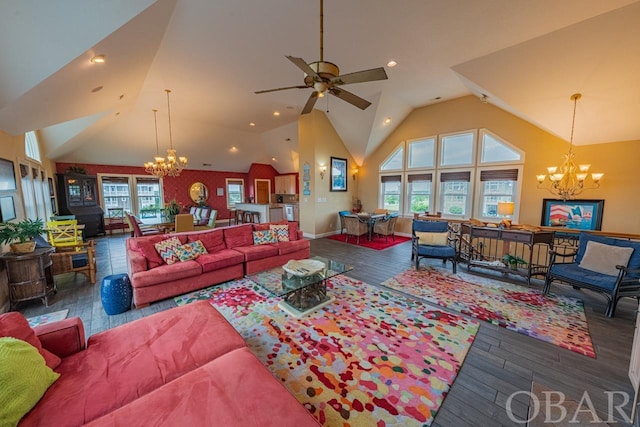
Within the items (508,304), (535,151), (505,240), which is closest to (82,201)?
(508,304)

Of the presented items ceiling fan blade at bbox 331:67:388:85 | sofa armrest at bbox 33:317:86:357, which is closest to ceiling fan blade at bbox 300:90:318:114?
ceiling fan blade at bbox 331:67:388:85

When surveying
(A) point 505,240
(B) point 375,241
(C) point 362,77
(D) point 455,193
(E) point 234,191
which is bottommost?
(B) point 375,241

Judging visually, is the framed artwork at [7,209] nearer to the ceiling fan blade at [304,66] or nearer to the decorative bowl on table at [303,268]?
the decorative bowl on table at [303,268]

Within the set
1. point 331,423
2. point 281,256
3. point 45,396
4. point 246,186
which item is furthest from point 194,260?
point 246,186

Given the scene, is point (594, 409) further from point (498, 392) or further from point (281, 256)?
point (281, 256)

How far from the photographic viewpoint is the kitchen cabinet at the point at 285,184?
36.6 feet

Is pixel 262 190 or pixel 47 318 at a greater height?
pixel 262 190

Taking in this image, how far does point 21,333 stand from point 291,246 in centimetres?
339

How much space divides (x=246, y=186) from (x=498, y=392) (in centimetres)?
1148

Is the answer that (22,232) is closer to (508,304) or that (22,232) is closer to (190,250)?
(190,250)

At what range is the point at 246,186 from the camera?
38.5 ft

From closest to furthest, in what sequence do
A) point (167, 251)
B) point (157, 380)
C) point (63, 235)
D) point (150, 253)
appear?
1. point (157, 380)
2. point (150, 253)
3. point (167, 251)
4. point (63, 235)

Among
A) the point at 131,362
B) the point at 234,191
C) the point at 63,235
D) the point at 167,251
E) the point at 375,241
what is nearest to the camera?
the point at 131,362

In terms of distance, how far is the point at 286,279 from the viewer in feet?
9.79
